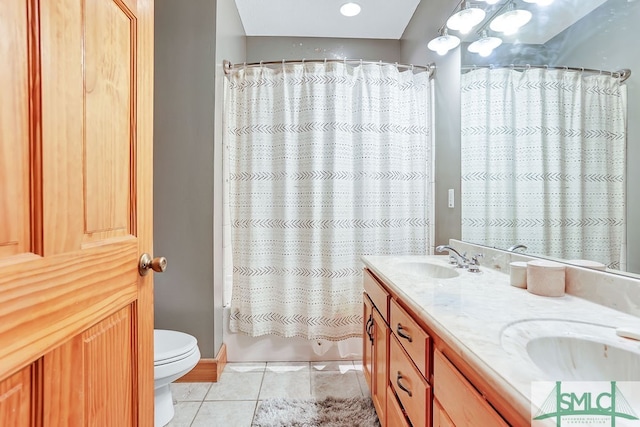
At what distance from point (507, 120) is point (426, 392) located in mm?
1253

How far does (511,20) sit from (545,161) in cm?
67

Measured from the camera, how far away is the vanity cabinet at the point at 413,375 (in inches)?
25.7

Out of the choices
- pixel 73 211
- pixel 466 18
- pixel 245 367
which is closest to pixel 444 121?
pixel 466 18

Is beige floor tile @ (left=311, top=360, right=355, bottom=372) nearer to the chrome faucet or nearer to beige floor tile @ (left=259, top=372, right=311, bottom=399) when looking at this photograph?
beige floor tile @ (left=259, top=372, right=311, bottom=399)

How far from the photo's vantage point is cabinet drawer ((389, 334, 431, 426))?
2.84 feet

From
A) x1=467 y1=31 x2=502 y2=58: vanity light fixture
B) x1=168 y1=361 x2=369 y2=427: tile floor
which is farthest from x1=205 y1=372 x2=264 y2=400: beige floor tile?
x1=467 y1=31 x2=502 y2=58: vanity light fixture

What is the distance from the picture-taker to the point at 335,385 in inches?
75.3

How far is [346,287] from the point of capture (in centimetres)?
210

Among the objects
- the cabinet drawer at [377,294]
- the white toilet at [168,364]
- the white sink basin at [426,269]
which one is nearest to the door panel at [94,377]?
the white toilet at [168,364]

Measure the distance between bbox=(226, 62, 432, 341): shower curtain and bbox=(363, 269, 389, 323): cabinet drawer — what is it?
1.50ft

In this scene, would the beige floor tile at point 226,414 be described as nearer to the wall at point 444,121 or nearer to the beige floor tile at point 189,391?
the beige floor tile at point 189,391

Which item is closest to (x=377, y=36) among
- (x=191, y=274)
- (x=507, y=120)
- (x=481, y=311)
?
(x=507, y=120)

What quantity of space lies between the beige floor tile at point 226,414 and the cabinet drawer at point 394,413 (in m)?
0.74

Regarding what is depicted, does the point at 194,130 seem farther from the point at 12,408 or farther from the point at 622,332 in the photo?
the point at 622,332
